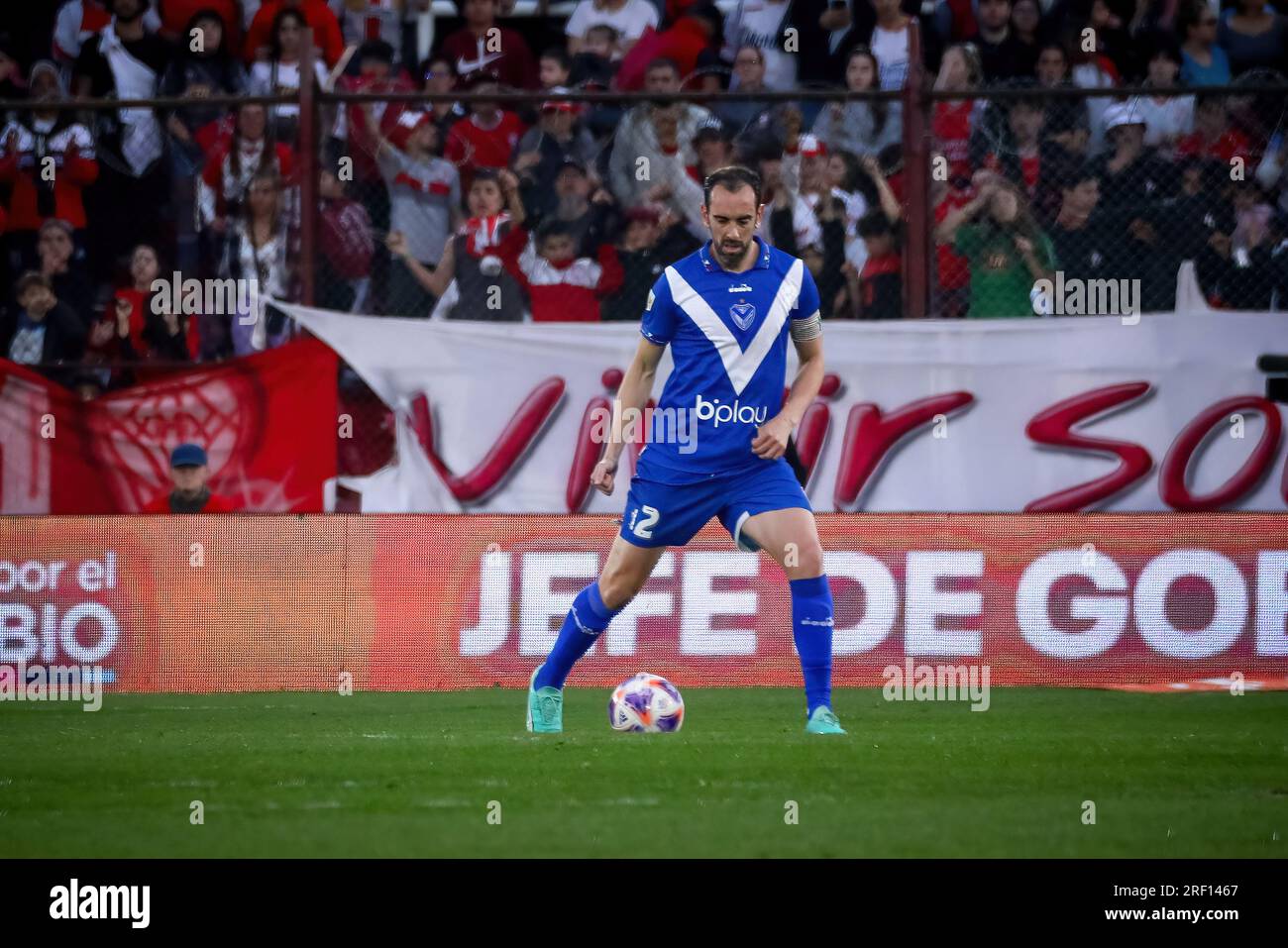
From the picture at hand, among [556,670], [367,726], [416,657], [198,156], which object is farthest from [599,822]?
[198,156]

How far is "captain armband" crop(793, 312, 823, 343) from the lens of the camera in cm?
840

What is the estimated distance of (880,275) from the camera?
1304 cm

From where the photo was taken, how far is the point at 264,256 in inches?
525

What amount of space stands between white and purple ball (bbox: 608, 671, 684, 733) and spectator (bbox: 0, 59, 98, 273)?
736 centimetres

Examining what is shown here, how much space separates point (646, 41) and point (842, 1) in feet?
5.09

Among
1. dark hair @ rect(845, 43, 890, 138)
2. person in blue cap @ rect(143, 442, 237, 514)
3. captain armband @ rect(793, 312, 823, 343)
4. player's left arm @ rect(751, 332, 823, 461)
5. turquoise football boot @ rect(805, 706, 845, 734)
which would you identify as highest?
dark hair @ rect(845, 43, 890, 138)

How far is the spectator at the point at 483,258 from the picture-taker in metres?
13.3

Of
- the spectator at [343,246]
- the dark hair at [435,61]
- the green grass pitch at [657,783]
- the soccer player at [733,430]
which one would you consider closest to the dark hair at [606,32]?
the dark hair at [435,61]

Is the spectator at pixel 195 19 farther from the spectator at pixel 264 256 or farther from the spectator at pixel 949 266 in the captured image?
the spectator at pixel 949 266

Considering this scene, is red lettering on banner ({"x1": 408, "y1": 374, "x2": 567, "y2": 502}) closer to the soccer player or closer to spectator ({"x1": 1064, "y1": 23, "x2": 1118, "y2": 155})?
the soccer player

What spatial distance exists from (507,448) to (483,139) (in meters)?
2.55
